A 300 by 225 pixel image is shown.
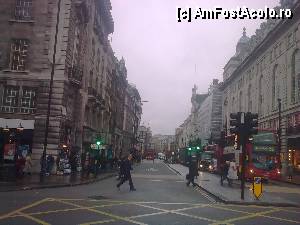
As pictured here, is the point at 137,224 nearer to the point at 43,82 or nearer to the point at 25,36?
the point at 43,82

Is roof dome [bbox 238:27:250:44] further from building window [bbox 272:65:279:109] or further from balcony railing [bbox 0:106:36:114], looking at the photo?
balcony railing [bbox 0:106:36:114]

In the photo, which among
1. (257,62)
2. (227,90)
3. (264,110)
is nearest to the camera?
(264,110)

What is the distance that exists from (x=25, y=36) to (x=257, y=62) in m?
47.4

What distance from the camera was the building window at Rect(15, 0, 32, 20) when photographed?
3388cm

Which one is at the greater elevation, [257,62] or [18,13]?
[257,62]

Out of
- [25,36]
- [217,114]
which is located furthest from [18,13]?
[217,114]

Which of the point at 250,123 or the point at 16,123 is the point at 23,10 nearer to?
the point at 16,123

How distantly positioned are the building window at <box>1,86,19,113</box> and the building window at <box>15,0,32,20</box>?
18.3 feet

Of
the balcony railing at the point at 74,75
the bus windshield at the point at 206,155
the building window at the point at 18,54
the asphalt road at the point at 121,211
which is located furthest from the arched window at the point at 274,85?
the asphalt road at the point at 121,211

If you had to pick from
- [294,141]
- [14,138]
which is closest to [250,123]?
[14,138]

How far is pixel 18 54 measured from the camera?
33.4m

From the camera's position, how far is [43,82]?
3272cm

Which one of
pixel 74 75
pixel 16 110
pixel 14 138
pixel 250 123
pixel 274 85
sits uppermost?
pixel 274 85

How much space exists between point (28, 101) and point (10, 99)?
131 centimetres
